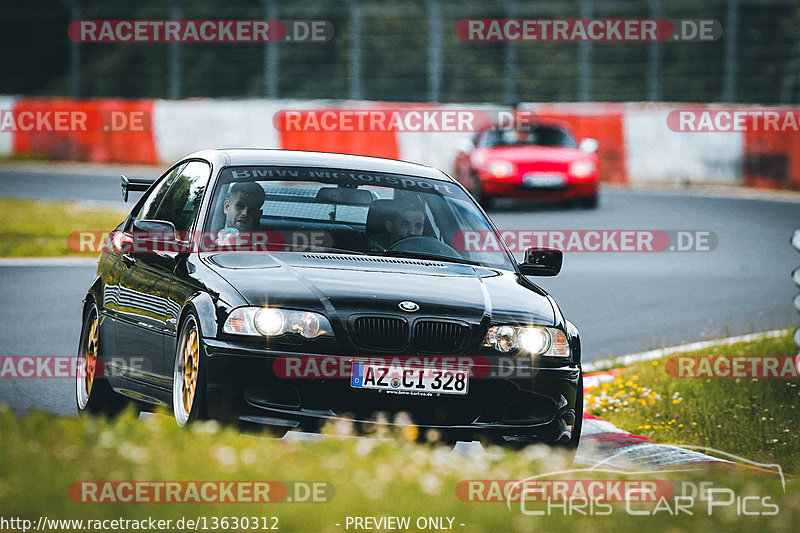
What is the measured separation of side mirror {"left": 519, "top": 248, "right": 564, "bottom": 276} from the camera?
8.76 m

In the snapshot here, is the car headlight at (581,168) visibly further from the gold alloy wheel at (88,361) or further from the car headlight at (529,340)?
the car headlight at (529,340)

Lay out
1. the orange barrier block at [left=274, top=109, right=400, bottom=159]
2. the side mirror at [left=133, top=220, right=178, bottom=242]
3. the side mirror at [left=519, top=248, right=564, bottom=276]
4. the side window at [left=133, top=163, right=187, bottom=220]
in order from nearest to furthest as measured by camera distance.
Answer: the side mirror at [left=133, top=220, right=178, bottom=242]
the side mirror at [left=519, top=248, right=564, bottom=276]
the side window at [left=133, top=163, right=187, bottom=220]
the orange barrier block at [left=274, top=109, right=400, bottom=159]

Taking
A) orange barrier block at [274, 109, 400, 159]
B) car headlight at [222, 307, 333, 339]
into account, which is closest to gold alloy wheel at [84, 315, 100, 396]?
car headlight at [222, 307, 333, 339]

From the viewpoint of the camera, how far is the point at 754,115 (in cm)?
2714

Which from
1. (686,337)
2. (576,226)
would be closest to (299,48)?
(576,226)

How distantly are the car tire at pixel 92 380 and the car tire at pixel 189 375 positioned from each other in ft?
3.98

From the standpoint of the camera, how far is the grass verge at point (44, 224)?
18.2 meters

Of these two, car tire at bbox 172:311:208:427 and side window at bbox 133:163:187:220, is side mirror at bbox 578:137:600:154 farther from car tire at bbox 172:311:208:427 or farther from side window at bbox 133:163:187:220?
car tire at bbox 172:311:208:427

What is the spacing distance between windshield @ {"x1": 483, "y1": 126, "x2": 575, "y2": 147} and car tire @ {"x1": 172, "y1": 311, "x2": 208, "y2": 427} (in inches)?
710

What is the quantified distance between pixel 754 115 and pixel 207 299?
21164 mm

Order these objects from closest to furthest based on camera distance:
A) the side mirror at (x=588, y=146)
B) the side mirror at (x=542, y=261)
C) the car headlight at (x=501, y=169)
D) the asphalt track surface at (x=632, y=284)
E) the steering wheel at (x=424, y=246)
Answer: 1. the steering wheel at (x=424, y=246)
2. the side mirror at (x=542, y=261)
3. the asphalt track surface at (x=632, y=284)
4. the car headlight at (x=501, y=169)
5. the side mirror at (x=588, y=146)

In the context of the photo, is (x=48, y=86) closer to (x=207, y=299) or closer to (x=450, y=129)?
(x=450, y=129)

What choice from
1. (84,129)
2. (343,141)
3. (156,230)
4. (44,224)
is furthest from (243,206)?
(84,129)

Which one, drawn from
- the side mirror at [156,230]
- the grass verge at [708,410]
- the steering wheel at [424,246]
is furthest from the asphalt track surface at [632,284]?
the steering wheel at [424,246]
